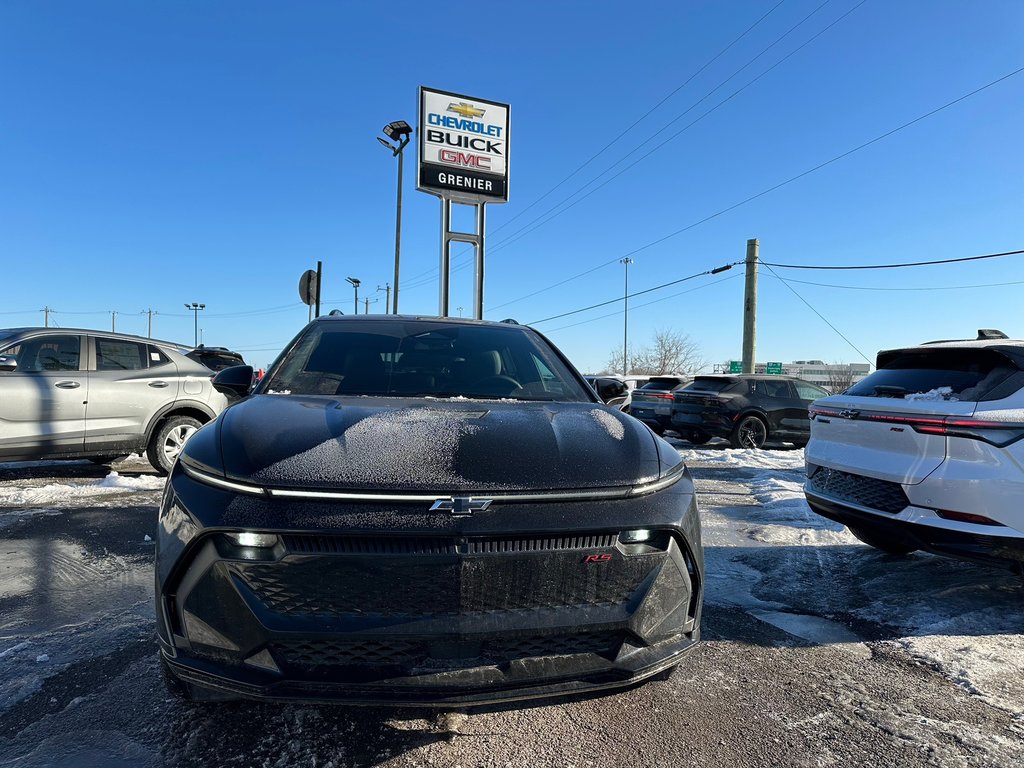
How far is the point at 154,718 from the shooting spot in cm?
220

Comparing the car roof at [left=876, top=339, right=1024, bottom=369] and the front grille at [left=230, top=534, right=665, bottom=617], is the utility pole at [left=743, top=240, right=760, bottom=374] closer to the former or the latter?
the car roof at [left=876, top=339, right=1024, bottom=369]

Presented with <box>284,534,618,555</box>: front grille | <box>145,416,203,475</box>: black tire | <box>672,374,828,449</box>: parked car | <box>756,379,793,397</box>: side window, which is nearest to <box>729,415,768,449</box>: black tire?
<box>672,374,828,449</box>: parked car

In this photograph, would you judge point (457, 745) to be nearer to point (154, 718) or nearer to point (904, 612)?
point (154, 718)

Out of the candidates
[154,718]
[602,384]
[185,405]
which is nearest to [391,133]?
[185,405]

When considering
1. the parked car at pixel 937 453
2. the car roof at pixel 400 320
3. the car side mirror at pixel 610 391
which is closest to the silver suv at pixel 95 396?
the car roof at pixel 400 320

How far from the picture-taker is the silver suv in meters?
6.18

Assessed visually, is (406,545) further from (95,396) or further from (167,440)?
(167,440)

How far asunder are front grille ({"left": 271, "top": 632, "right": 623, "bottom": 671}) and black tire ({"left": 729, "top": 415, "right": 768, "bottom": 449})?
10662mm

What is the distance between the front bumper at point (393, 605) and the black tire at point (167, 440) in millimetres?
6145

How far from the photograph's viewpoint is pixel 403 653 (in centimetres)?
166

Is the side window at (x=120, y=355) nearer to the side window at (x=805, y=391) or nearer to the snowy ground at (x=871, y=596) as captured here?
the snowy ground at (x=871, y=596)

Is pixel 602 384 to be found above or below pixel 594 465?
above

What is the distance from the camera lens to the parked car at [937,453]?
10.1 feet

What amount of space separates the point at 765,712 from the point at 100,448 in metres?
7.08
